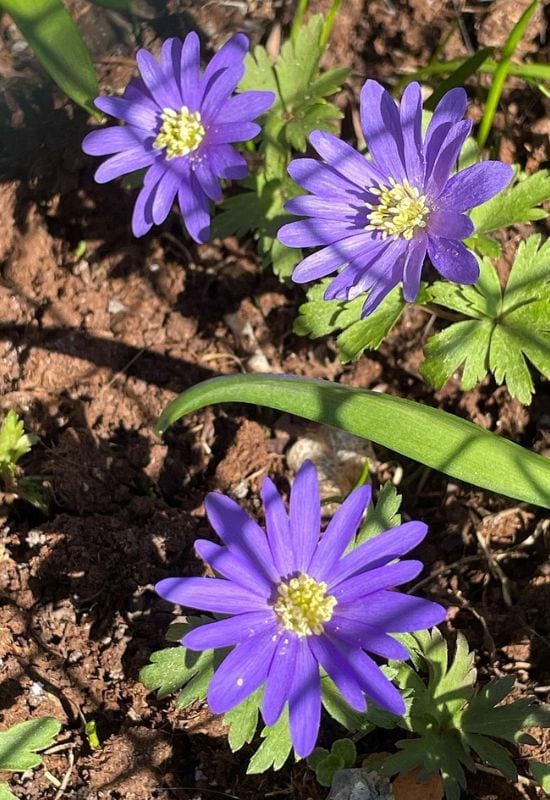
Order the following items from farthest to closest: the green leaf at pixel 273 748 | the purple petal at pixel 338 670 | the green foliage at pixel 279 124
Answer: the green foliage at pixel 279 124 < the green leaf at pixel 273 748 < the purple petal at pixel 338 670

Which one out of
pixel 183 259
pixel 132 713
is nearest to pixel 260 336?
pixel 183 259

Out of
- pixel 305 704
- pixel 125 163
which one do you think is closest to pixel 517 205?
pixel 125 163

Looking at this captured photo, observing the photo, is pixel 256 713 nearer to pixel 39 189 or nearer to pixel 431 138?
pixel 431 138

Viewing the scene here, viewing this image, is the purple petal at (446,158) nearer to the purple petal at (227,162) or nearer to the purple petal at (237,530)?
the purple petal at (227,162)

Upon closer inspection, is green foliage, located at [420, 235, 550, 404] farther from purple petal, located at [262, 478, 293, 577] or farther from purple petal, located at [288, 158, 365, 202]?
purple petal, located at [262, 478, 293, 577]

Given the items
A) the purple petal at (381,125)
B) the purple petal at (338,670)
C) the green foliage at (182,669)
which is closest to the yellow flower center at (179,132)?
the purple petal at (381,125)

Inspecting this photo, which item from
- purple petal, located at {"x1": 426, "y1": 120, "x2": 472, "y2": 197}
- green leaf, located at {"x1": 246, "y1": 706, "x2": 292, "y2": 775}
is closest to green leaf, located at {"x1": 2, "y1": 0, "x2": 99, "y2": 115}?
purple petal, located at {"x1": 426, "y1": 120, "x2": 472, "y2": 197}
